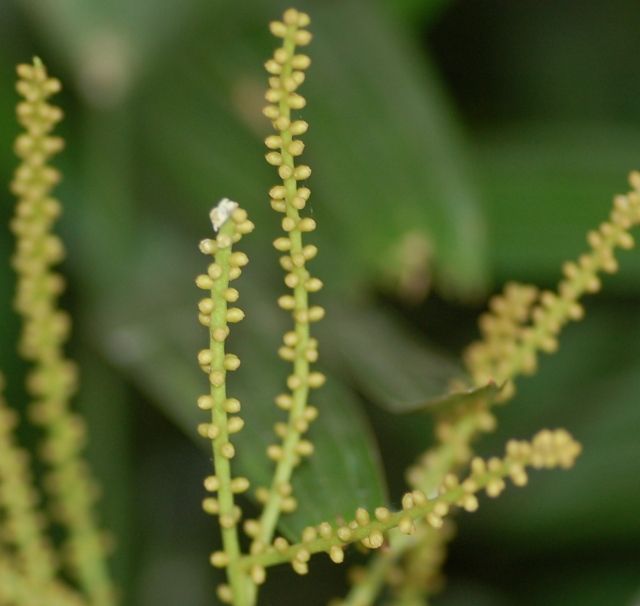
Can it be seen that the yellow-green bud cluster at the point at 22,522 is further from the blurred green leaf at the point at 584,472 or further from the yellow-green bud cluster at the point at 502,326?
the blurred green leaf at the point at 584,472

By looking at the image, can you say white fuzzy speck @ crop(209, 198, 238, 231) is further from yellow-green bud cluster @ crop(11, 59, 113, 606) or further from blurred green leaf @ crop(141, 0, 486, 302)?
blurred green leaf @ crop(141, 0, 486, 302)

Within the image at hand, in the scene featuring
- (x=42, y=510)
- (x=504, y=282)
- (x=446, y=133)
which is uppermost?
(x=446, y=133)

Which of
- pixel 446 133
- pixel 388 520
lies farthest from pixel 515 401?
pixel 388 520

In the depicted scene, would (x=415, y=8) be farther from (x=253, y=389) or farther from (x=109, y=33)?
(x=253, y=389)

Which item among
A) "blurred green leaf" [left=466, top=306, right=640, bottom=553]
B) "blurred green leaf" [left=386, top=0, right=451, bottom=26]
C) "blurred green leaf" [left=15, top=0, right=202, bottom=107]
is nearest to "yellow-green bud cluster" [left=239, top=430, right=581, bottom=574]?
"blurred green leaf" [left=466, top=306, right=640, bottom=553]

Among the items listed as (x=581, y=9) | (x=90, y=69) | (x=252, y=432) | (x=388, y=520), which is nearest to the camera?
(x=388, y=520)

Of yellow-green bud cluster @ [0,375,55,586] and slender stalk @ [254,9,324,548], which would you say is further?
yellow-green bud cluster @ [0,375,55,586]

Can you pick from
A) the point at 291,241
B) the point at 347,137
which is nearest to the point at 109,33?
the point at 347,137

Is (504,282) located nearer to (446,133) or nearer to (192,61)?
(446,133)
